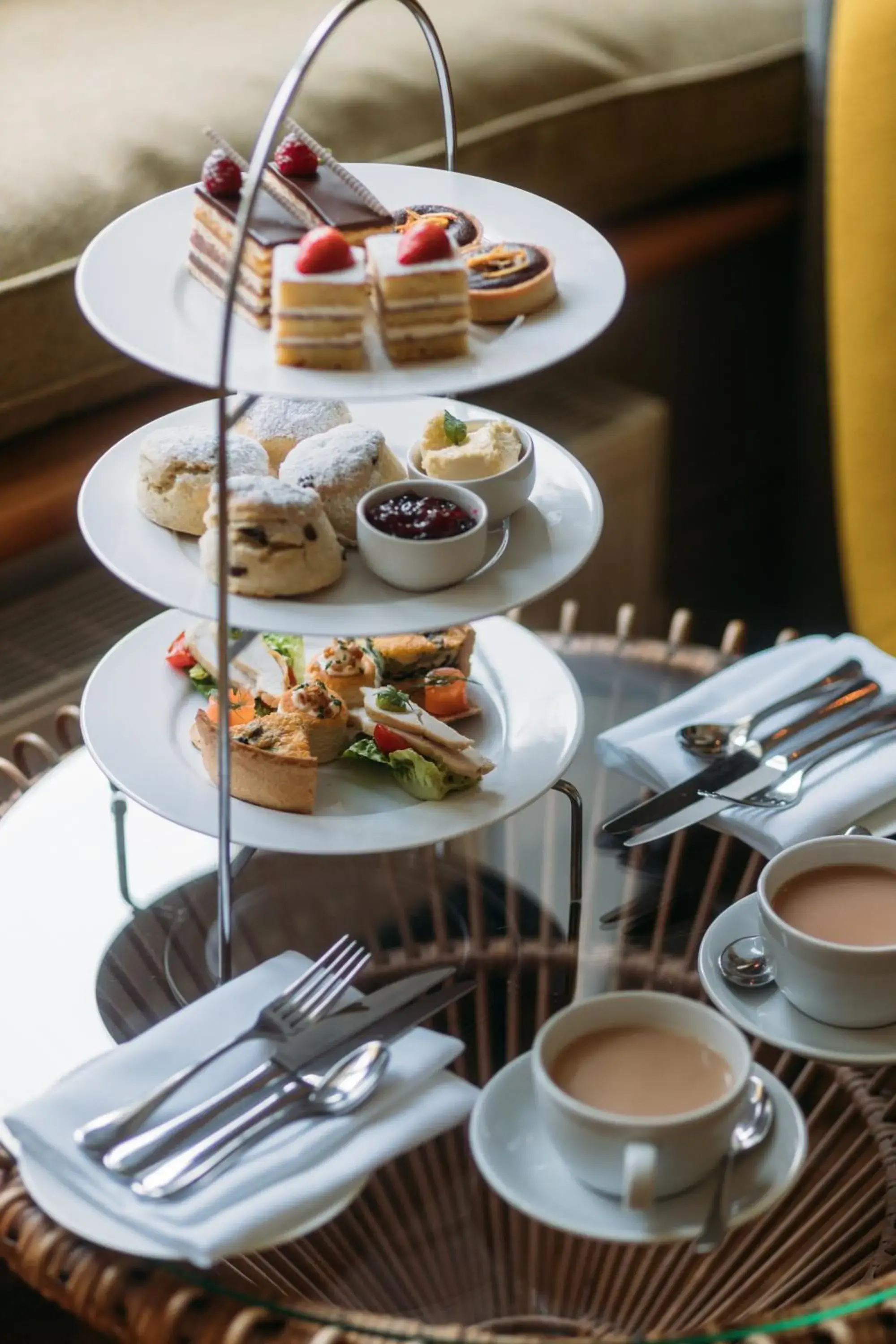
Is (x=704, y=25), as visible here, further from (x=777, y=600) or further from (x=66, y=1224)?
(x=66, y=1224)

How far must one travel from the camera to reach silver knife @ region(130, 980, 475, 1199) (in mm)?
792

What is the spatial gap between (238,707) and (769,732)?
385 millimetres

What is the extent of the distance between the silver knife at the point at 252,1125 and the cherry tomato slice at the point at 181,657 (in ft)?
1.05

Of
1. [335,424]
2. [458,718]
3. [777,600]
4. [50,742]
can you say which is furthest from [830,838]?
[777,600]

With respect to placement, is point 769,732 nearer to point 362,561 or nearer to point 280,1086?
point 362,561

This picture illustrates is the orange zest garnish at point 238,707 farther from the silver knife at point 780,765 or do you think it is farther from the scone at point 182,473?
the silver knife at point 780,765

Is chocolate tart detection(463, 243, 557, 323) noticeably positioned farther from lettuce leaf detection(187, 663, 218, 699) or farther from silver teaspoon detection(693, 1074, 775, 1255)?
silver teaspoon detection(693, 1074, 775, 1255)

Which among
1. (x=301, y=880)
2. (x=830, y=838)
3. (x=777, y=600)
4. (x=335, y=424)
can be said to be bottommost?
(x=777, y=600)

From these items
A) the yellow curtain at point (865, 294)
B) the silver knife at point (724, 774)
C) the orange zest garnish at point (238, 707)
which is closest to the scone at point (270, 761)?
the orange zest garnish at point (238, 707)

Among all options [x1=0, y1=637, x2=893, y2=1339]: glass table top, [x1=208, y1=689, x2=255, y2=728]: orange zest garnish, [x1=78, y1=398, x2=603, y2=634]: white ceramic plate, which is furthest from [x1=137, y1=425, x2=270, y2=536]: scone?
[x1=0, y1=637, x2=893, y2=1339]: glass table top

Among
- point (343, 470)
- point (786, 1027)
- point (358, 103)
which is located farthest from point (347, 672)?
point (358, 103)

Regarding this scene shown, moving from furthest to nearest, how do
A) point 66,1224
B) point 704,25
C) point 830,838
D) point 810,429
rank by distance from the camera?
point 810,429 → point 704,25 → point 830,838 → point 66,1224

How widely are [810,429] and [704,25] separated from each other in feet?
1.68

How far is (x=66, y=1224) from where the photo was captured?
0.77m
